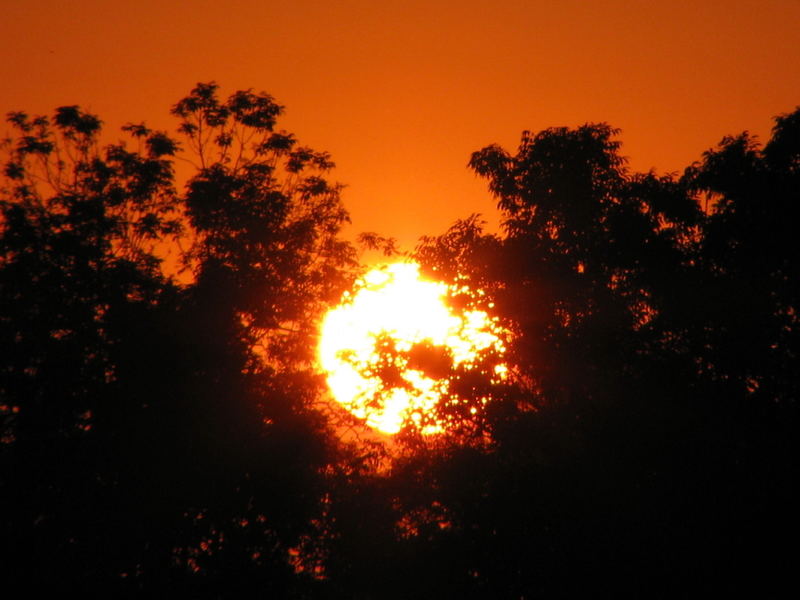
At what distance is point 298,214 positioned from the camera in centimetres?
2297

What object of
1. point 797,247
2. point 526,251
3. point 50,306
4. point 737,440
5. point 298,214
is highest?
point 298,214

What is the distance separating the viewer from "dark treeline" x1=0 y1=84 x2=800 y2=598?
40.6ft

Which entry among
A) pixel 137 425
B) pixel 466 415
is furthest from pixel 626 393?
pixel 137 425

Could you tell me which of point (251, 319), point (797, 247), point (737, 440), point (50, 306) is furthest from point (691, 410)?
point (50, 306)

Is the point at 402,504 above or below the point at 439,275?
below

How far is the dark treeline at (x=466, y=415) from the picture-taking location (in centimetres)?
1238

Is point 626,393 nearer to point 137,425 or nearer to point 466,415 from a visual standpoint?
point 466,415

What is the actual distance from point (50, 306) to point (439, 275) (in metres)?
9.14

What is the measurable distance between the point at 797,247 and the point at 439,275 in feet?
22.8

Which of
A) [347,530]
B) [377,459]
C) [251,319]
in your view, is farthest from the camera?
[251,319]

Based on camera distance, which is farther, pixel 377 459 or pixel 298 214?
pixel 298 214

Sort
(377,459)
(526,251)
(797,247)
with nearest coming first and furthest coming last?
(797,247) < (526,251) < (377,459)

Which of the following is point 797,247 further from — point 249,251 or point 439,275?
point 249,251

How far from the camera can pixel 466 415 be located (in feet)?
46.6
